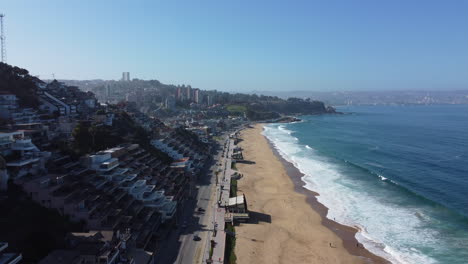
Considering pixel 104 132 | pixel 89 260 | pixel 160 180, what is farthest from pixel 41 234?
pixel 104 132

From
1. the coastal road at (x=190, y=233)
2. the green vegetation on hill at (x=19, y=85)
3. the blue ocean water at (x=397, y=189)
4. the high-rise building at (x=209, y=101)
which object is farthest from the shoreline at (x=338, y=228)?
the high-rise building at (x=209, y=101)

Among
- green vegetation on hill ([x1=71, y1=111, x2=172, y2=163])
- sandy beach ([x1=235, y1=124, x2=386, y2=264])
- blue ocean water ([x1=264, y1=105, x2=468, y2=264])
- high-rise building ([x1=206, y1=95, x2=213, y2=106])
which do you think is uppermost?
high-rise building ([x1=206, y1=95, x2=213, y2=106])

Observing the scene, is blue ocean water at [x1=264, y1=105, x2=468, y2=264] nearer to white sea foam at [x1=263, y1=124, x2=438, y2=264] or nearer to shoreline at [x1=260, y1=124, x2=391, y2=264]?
white sea foam at [x1=263, y1=124, x2=438, y2=264]

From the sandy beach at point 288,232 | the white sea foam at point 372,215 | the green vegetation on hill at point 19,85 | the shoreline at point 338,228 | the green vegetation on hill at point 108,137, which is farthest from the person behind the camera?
the green vegetation on hill at point 19,85

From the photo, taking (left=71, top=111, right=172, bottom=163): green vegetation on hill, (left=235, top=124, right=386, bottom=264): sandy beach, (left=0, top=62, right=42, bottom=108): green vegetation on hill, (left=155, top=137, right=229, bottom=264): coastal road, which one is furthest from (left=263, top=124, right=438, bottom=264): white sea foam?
(left=0, top=62, right=42, bottom=108): green vegetation on hill

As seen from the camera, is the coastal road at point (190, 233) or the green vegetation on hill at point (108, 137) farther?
the green vegetation on hill at point (108, 137)

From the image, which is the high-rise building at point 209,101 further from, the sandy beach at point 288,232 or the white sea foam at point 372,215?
the sandy beach at point 288,232

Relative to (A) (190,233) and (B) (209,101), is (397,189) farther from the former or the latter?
(B) (209,101)
